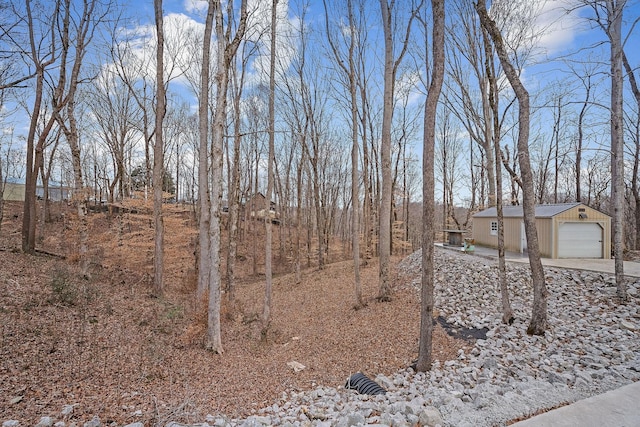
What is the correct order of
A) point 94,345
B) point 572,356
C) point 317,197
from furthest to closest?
point 317,197, point 94,345, point 572,356

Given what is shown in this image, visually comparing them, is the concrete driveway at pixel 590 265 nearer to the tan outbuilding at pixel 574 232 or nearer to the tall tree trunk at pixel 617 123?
the tan outbuilding at pixel 574 232

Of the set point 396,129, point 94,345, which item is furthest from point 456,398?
point 396,129

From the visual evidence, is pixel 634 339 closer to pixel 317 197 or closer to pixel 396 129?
pixel 317 197

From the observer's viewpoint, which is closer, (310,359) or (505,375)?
(505,375)

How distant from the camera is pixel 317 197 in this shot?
1515 cm

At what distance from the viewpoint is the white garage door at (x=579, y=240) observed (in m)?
10.4

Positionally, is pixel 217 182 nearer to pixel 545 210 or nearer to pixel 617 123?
pixel 617 123

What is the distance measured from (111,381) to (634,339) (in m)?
8.10

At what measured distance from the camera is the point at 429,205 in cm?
469

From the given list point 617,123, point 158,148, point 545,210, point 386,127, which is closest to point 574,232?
point 545,210

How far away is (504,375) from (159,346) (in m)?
5.57

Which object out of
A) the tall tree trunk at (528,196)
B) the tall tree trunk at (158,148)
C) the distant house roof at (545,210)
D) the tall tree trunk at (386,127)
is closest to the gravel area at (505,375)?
the tall tree trunk at (528,196)

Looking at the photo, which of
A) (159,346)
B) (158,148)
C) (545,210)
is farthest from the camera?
(545,210)

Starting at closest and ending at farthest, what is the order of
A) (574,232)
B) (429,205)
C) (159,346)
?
(429,205) < (159,346) < (574,232)
